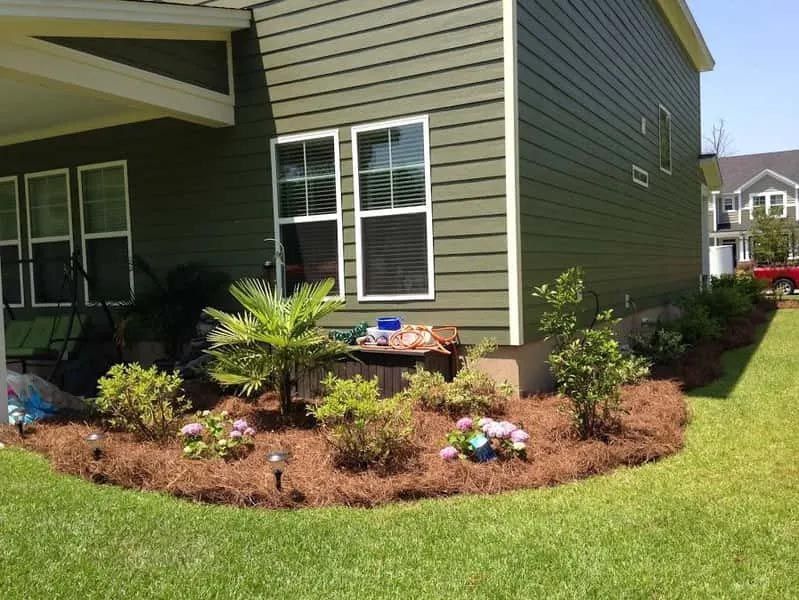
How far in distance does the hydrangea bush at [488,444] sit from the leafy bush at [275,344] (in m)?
1.46

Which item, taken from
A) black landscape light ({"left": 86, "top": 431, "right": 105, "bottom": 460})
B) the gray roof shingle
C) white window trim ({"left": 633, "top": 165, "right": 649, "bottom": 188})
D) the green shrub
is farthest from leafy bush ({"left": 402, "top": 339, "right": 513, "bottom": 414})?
the gray roof shingle

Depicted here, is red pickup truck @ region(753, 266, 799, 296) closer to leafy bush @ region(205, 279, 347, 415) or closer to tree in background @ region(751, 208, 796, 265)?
tree in background @ region(751, 208, 796, 265)

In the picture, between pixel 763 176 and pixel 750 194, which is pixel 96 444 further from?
pixel 763 176

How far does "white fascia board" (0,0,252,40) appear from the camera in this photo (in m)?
5.12

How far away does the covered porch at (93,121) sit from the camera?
5.59 m

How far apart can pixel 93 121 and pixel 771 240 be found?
29.1 meters

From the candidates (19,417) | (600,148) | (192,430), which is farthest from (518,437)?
(600,148)

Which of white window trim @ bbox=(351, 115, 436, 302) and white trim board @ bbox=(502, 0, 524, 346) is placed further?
white window trim @ bbox=(351, 115, 436, 302)

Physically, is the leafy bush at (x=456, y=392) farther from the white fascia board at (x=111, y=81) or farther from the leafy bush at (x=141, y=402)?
the white fascia board at (x=111, y=81)

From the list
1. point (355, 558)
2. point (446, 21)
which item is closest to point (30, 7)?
point (446, 21)

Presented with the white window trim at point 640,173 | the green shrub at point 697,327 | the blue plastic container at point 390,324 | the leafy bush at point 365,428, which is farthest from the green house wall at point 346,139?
the white window trim at point 640,173

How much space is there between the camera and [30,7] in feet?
16.6

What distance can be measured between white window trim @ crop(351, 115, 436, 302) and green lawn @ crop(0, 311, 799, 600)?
8.84 ft

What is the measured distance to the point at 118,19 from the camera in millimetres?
5887
